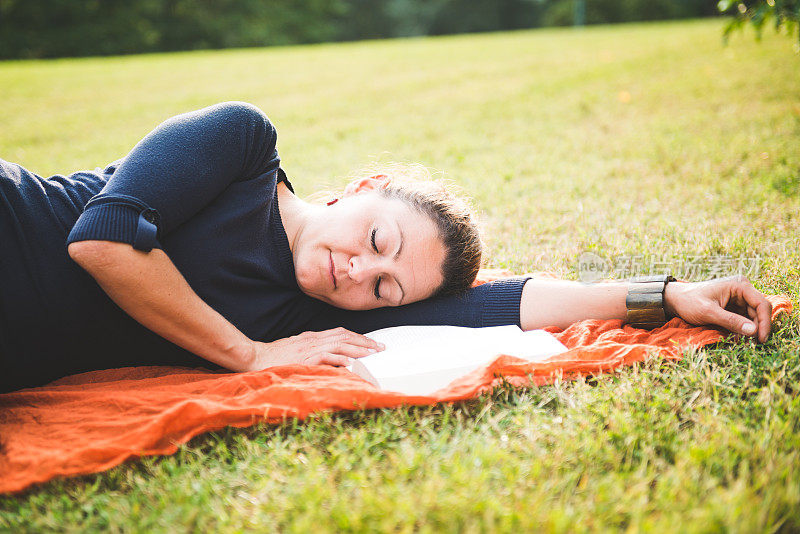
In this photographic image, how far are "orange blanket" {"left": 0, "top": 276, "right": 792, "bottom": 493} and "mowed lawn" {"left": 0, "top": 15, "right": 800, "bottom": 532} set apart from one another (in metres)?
0.05

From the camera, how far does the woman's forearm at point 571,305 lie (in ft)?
8.00

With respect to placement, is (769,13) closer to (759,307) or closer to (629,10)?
(759,307)

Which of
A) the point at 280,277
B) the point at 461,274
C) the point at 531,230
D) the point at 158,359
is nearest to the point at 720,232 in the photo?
the point at 531,230

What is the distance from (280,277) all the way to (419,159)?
3.73m

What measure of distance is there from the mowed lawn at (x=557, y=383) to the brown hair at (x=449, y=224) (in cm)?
65

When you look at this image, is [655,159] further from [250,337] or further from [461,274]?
[250,337]

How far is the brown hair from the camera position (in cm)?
235

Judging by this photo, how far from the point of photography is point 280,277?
92.6 inches

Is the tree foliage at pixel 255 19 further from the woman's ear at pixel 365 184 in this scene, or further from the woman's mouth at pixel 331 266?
the woman's mouth at pixel 331 266

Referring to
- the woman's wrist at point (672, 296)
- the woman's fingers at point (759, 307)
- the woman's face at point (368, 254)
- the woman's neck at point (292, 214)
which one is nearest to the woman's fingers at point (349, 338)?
the woman's face at point (368, 254)

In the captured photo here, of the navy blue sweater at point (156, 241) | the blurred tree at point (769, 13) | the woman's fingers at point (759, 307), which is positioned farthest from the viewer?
the blurred tree at point (769, 13)

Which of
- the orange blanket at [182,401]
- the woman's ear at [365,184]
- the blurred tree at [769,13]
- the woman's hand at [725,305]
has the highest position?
the blurred tree at [769,13]

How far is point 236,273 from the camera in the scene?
2229mm

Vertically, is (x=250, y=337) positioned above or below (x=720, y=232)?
below
